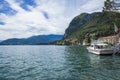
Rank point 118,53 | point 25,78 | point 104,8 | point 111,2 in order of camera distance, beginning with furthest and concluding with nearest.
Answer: point 104,8, point 111,2, point 118,53, point 25,78

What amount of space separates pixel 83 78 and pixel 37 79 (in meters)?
6.57

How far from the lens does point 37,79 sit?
1119 inches

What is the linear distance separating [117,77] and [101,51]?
138ft

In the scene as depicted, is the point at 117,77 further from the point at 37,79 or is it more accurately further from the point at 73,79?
the point at 37,79

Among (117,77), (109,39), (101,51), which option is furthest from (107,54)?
(109,39)

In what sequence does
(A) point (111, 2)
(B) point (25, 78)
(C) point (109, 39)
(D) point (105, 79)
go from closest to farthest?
(D) point (105, 79) < (B) point (25, 78) < (A) point (111, 2) < (C) point (109, 39)

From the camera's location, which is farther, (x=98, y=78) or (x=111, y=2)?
(x=111, y=2)

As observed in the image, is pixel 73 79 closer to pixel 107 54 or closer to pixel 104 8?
pixel 107 54

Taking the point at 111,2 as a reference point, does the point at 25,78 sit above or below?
below

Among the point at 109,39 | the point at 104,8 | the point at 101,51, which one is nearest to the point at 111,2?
the point at 104,8

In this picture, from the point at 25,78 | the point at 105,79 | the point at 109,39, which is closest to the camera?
Result: the point at 105,79

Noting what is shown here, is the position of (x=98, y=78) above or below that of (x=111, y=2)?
below

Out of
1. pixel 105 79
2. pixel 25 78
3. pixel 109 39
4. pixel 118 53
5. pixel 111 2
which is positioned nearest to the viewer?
pixel 105 79

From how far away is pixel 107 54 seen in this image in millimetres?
69375
